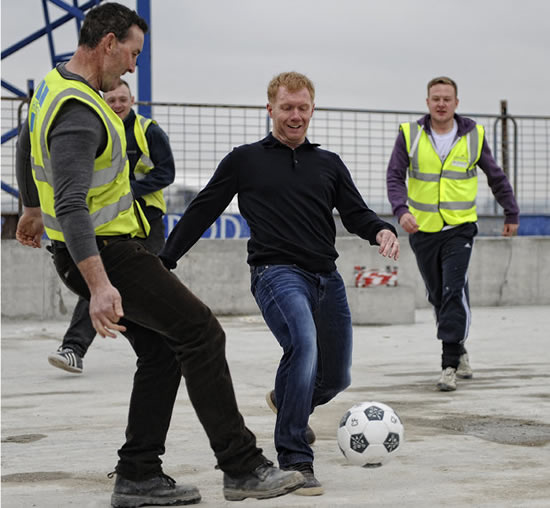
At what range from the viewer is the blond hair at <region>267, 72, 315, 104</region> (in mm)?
4770

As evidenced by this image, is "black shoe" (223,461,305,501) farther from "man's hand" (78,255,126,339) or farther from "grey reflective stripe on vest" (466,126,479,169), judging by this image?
"grey reflective stripe on vest" (466,126,479,169)

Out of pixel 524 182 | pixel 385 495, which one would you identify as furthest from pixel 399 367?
pixel 524 182

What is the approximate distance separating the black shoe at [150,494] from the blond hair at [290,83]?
5.81 feet

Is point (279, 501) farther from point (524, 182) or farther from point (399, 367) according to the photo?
point (524, 182)

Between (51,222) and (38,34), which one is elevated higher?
(38,34)

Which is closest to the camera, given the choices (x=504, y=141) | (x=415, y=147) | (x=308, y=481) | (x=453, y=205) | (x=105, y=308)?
(x=105, y=308)

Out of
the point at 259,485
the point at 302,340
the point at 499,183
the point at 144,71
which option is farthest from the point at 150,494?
the point at 144,71

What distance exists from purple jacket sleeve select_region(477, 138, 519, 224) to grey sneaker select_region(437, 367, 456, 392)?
132cm

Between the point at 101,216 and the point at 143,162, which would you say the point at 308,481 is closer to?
the point at 101,216

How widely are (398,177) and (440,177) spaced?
12.1 inches

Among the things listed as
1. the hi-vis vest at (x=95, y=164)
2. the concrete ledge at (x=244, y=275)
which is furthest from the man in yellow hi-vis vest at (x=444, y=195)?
the concrete ledge at (x=244, y=275)

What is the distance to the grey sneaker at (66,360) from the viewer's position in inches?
307

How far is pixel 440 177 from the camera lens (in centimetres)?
773

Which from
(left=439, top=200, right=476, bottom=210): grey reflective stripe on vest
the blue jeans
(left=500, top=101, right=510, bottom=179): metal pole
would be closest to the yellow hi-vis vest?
(left=439, top=200, right=476, bottom=210): grey reflective stripe on vest
